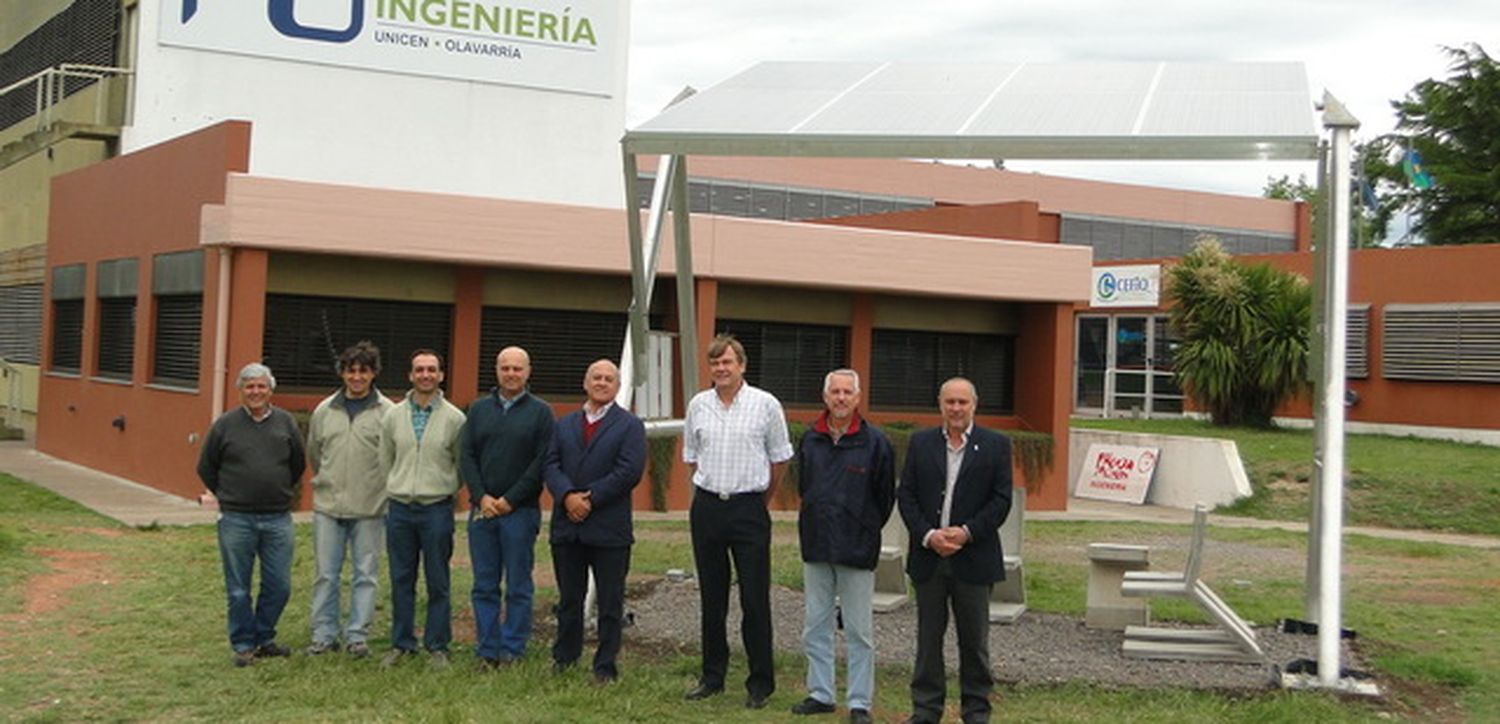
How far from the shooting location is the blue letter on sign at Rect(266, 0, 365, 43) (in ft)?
79.4

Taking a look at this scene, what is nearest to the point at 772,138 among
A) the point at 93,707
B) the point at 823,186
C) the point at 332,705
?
the point at 332,705

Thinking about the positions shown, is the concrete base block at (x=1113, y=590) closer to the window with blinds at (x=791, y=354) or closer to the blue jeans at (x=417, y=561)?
the blue jeans at (x=417, y=561)

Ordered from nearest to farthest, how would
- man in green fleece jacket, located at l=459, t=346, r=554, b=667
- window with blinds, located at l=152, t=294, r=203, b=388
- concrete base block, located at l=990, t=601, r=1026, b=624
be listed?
man in green fleece jacket, located at l=459, t=346, r=554, b=667
concrete base block, located at l=990, t=601, r=1026, b=624
window with blinds, located at l=152, t=294, r=203, b=388

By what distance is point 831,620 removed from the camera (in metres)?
7.82

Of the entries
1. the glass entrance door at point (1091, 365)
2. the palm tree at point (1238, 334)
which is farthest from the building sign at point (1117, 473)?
the glass entrance door at point (1091, 365)

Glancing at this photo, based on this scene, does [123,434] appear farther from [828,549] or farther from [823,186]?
[823,186]

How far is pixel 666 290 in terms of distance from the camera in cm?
1952

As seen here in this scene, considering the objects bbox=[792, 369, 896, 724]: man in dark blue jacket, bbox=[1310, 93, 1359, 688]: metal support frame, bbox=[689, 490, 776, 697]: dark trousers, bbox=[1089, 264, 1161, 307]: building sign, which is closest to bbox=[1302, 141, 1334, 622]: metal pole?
bbox=[1310, 93, 1359, 688]: metal support frame

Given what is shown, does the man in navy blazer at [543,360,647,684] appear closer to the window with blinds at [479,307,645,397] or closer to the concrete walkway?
the concrete walkway

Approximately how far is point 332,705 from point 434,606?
1104 mm

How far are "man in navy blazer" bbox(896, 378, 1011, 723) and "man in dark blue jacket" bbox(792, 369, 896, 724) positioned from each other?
18 cm

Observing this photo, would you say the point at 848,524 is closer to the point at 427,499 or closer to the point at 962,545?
the point at 962,545

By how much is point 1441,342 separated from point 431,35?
54.3ft

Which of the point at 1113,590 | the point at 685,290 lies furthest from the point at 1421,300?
the point at 685,290
